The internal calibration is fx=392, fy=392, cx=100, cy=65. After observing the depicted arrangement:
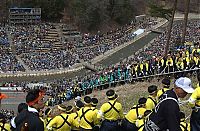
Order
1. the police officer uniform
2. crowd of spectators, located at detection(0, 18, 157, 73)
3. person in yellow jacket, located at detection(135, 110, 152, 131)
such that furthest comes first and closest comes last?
crowd of spectators, located at detection(0, 18, 157, 73) → person in yellow jacket, located at detection(135, 110, 152, 131) → the police officer uniform

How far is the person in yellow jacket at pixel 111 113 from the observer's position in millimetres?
9648

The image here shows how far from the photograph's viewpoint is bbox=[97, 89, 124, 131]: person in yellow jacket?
9.65 m

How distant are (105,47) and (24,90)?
74.0 feet

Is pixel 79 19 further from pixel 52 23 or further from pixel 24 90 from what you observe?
pixel 24 90

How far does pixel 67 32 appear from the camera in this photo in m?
66.7

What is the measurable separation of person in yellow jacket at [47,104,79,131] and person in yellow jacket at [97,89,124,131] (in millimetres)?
719

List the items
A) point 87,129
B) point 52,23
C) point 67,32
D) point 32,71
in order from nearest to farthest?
point 87,129, point 32,71, point 67,32, point 52,23

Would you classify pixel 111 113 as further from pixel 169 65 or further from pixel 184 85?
pixel 169 65

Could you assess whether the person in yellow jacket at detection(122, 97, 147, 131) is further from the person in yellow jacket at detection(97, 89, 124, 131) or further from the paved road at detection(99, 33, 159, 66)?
the paved road at detection(99, 33, 159, 66)

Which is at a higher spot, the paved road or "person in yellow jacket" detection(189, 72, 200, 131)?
"person in yellow jacket" detection(189, 72, 200, 131)

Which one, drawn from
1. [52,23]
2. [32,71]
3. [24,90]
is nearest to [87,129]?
[24,90]

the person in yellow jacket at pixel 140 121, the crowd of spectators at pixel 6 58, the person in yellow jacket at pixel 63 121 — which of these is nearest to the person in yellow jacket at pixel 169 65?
the person in yellow jacket at pixel 140 121

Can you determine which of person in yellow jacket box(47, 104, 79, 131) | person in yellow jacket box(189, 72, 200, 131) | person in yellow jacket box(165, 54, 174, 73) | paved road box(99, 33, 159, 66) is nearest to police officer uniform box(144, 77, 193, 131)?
person in yellow jacket box(189, 72, 200, 131)

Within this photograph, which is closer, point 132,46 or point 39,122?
point 39,122
